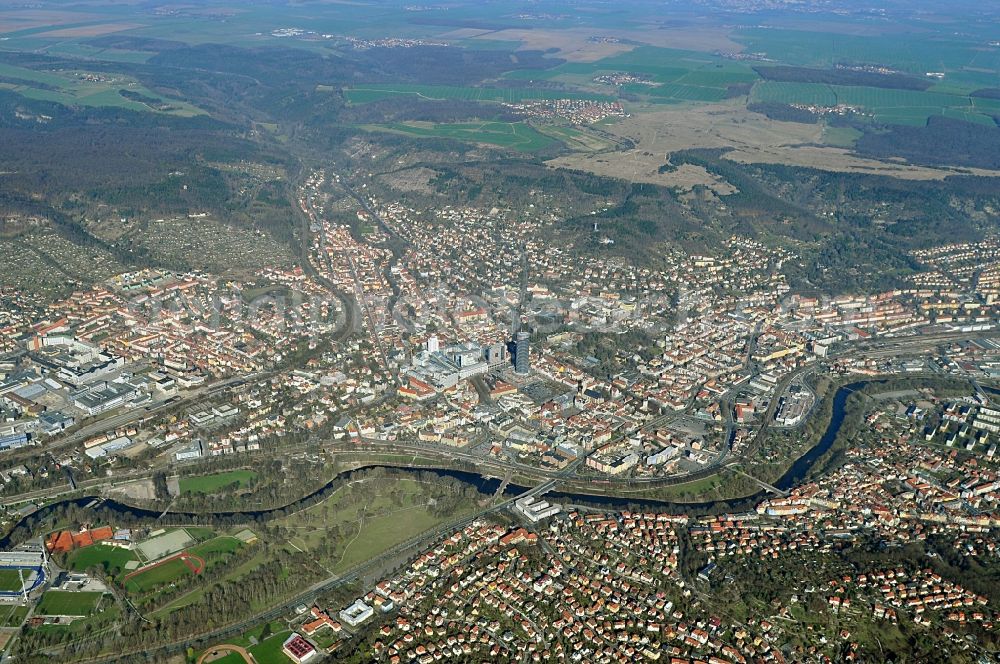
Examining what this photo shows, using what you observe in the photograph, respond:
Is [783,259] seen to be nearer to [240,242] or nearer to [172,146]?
[240,242]

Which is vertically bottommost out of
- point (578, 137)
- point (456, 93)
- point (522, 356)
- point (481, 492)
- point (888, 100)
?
point (481, 492)

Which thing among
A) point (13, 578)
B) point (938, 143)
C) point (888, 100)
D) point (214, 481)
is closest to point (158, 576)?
point (13, 578)

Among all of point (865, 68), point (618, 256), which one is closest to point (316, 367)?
point (618, 256)

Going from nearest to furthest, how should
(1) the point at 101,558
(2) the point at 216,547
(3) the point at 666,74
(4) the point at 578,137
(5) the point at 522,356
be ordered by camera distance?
(1) the point at 101,558
(2) the point at 216,547
(5) the point at 522,356
(4) the point at 578,137
(3) the point at 666,74

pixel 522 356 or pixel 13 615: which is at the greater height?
pixel 522 356

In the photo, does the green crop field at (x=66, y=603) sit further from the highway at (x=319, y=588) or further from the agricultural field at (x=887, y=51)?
the agricultural field at (x=887, y=51)

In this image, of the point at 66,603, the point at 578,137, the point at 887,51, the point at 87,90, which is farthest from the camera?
the point at 887,51

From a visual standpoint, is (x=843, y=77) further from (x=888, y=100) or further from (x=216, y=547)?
(x=216, y=547)

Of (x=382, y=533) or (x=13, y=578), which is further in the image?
(x=382, y=533)
